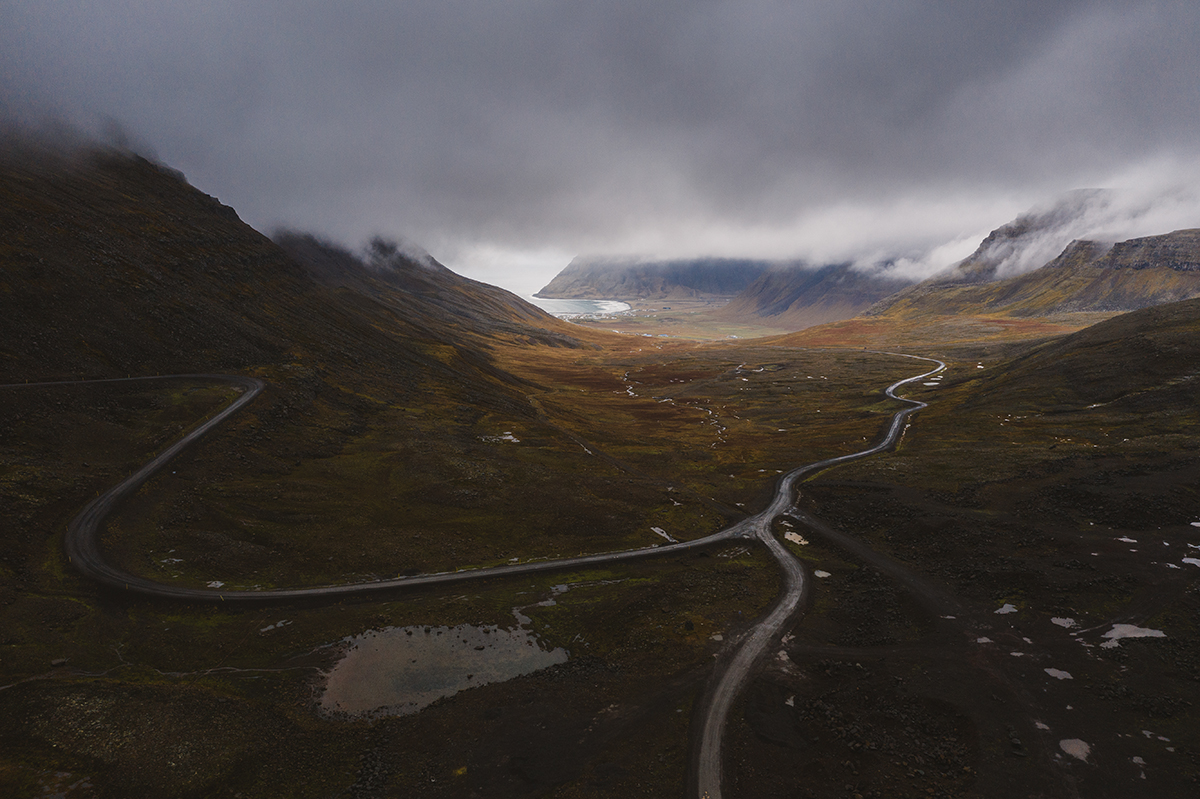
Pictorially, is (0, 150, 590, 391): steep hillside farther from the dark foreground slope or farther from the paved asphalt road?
the dark foreground slope

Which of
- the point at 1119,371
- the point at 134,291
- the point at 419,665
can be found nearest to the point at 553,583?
the point at 419,665

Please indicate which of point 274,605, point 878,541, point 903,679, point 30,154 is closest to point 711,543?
point 878,541

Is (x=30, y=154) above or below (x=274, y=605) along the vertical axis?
above

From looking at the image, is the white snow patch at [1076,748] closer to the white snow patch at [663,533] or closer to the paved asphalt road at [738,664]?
the paved asphalt road at [738,664]

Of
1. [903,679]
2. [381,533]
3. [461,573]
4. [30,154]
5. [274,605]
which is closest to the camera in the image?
[903,679]

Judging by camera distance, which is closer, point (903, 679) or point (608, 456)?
point (903, 679)

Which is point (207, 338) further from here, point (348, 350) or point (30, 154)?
point (30, 154)

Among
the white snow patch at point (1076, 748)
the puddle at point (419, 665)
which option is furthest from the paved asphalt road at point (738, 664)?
the white snow patch at point (1076, 748)
